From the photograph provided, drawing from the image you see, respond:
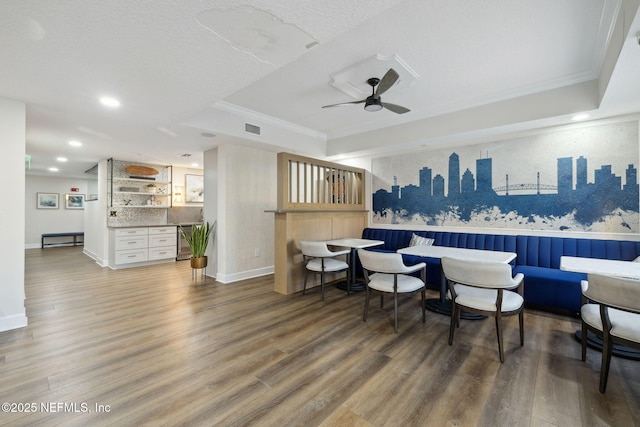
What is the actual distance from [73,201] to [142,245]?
19.0 ft

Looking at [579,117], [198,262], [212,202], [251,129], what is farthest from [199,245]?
[579,117]

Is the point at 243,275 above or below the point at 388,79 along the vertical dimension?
below

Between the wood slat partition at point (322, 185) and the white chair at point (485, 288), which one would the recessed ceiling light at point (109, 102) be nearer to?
the wood slat partition at point (322, 185)

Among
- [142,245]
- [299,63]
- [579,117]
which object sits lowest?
[142,245]

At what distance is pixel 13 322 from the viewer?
280cm

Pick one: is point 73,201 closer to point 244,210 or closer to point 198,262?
point 198,262

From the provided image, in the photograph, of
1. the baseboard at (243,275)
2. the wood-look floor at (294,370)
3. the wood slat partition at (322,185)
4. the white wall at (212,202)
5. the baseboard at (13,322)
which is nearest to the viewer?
the wood-look floor at (294,370)

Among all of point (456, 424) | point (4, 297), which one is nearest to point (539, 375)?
point (456, 424)

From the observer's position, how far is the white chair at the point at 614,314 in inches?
66.9

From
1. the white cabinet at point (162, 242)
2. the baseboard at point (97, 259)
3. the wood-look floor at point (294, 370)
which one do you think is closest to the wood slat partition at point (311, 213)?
the wood-look floor at point (294, 370)

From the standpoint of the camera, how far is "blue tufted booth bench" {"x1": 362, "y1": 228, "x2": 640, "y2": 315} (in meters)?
3.13

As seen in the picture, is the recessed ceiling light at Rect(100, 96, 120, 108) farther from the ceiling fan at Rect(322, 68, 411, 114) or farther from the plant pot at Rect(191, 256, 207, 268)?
the plant pot at Rect(191, 256, 207, 268)

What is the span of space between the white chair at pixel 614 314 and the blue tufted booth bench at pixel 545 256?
4.24 feet

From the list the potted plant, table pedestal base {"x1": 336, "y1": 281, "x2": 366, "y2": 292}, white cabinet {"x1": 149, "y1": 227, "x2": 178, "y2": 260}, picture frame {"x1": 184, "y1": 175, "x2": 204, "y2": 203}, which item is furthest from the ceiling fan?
picture frame {"x1": 184, "y1": 175, "x2": 204, "y2": 203}
